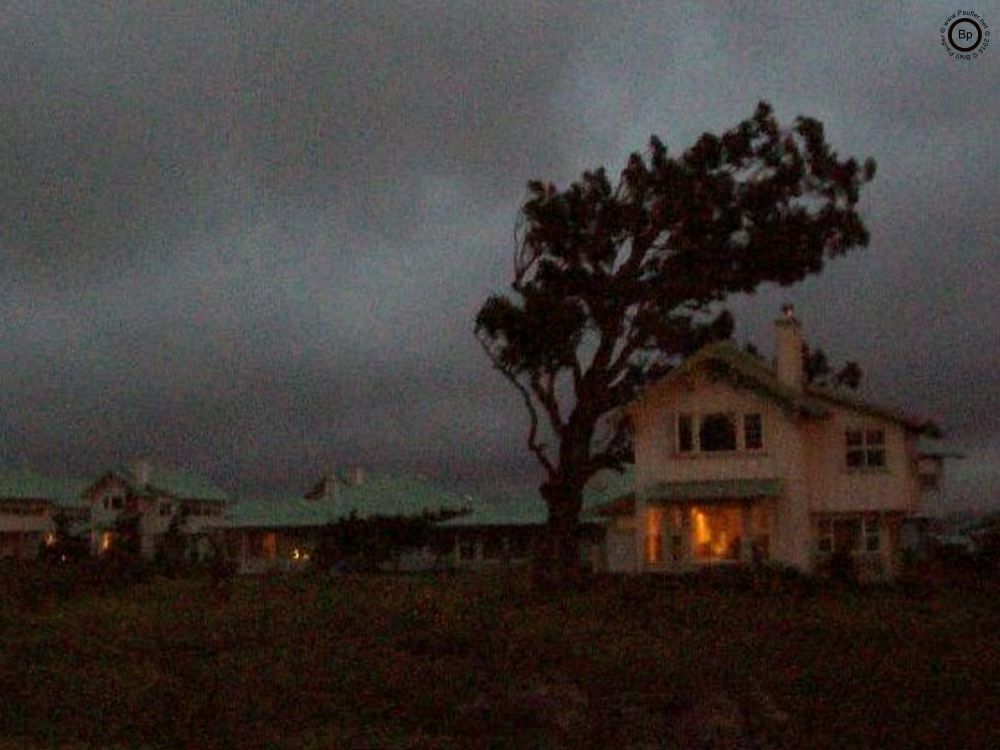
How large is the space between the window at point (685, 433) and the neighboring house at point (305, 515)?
71.9ft

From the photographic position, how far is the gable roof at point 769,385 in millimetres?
35125

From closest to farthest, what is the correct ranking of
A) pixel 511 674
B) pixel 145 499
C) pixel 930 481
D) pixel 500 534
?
1. pixel 511 674
2. pixel 930 481
3. pixel 500 534
4. pixel 145 499

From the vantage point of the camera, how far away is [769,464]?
35750 millimetres

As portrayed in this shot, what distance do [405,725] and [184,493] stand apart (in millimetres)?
62589

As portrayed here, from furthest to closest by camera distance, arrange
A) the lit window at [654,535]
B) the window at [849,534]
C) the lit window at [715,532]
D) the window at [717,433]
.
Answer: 1. the lit window at [654,535]
2. the lit window at [715,532]
3. the window at [717,433]
4. the window at [849,534]

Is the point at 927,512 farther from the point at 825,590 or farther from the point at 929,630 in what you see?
the point at 929,630

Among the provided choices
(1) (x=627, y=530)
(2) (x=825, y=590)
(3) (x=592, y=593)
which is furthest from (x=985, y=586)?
(1) (x=627, y=530)

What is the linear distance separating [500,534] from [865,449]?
23785 mm

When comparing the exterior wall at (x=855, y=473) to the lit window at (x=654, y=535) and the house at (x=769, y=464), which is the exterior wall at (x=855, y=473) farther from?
the lit window at (x=654, y=535)

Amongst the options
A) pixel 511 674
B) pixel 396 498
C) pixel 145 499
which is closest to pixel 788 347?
pixel 511 674

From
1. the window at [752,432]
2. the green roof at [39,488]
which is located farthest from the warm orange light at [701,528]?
the green roof at [39,488]

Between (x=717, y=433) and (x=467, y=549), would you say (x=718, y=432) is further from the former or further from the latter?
(x=467, y=549)

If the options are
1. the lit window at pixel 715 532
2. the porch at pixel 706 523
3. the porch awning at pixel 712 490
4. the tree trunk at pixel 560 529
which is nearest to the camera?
the tree trunk at pixel 560 529

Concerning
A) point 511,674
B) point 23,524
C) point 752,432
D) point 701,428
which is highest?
point 701,428
